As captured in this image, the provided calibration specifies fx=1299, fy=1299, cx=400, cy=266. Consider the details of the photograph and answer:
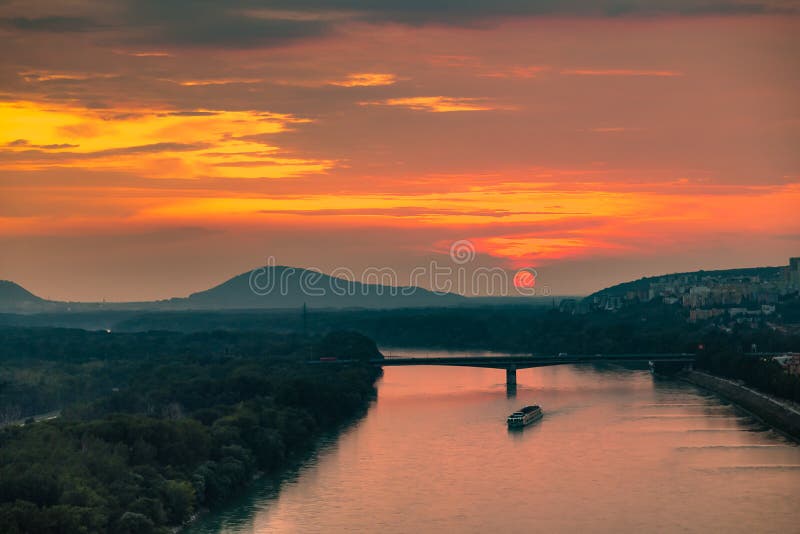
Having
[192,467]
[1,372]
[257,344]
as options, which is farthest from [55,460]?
[257,344]

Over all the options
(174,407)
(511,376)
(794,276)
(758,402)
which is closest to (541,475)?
(174,407)

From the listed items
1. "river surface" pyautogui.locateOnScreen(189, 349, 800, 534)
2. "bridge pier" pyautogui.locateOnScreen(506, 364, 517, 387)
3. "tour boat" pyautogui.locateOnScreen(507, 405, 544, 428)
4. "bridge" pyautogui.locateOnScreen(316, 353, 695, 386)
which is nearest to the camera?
"river surface" pyautogui.locateOnScreen(189, 349, 800, 534)

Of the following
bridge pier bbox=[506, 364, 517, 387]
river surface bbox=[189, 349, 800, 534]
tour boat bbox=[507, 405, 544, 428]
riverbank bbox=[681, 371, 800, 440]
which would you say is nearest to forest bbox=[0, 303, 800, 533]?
riverbank bbox=[681, 371, 800, 440]

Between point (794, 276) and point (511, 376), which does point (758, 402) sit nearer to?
point (511, 376)

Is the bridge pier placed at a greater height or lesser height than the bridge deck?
lesser

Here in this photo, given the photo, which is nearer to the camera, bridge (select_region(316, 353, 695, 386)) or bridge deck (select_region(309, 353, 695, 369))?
bridge (select_region(316, 353, 695, 386))

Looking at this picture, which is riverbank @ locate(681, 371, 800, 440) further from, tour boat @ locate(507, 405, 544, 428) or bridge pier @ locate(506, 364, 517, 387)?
Answer: bridge pier @ locate(506, 364, 517, 387)
